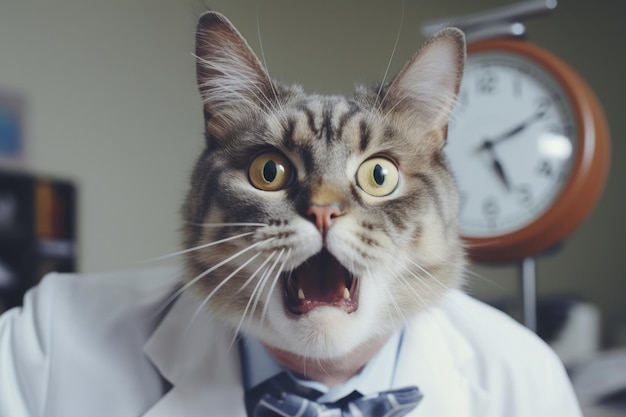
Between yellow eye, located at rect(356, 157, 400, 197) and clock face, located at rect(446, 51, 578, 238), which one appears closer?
yellow eye, located at rect(356, 157, 400, 197)

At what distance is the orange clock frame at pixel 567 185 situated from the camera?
82cm

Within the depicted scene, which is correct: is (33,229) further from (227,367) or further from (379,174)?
(379,174)

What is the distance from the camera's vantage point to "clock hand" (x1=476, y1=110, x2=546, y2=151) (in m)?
0.88

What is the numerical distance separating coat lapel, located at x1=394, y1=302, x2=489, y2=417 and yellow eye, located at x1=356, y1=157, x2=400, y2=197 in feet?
0.48

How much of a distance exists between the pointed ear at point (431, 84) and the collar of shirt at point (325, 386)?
0.78 ft

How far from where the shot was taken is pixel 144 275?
2.31ft

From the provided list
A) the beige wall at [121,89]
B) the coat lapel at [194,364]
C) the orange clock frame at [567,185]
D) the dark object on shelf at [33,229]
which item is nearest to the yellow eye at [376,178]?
the coat lapel at [194,364]

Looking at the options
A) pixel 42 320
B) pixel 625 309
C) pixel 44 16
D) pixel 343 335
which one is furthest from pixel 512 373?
pixel 625 309

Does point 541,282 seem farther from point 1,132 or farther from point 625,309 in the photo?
point 1,132

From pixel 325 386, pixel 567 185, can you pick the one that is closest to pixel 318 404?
pixel 325 386

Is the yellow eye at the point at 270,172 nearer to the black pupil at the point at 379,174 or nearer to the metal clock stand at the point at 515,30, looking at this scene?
the black pupil at the point at 379,174

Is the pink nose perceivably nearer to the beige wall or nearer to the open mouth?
the open mouth

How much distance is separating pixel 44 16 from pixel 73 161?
0.30 meters

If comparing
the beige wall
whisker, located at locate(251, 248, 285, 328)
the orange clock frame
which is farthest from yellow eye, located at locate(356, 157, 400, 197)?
the beige wall
